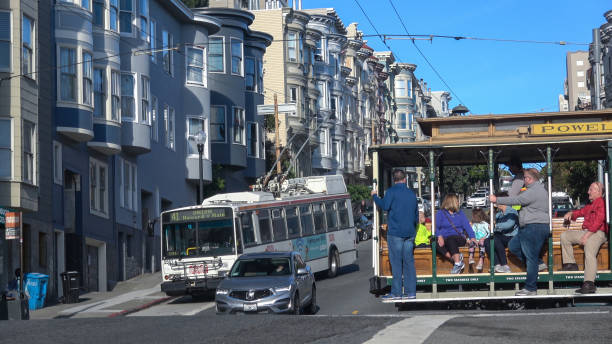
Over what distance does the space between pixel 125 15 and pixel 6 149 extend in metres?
10.4

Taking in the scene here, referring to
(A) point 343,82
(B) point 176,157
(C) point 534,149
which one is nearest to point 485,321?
(C) point 534,149

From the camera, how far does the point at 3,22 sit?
86.3ft

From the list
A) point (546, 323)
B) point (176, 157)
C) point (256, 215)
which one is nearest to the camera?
point (546, 323)

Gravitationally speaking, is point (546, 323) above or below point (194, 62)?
below

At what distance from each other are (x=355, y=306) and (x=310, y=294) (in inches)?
64.4

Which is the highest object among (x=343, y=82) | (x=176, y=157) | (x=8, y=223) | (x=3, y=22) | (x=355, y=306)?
(x=343, y=82)

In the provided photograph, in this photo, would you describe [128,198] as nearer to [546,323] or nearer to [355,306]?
[355,306]

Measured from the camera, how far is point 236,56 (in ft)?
154

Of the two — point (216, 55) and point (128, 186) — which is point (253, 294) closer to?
point (128, 186)

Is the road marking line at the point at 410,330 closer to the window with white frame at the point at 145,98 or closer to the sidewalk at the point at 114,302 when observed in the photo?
the sidewalk at the point at 114,302

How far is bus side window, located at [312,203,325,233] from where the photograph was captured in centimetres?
3272

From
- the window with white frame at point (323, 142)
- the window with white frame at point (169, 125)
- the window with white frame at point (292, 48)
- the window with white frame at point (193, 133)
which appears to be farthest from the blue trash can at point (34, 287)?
the window with white frame at point (323, 142)

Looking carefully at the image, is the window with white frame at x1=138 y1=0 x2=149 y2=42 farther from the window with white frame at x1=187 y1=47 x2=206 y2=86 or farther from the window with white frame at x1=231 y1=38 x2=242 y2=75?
the window with white frame at x1=231 y1=38 x2=242 y2=75

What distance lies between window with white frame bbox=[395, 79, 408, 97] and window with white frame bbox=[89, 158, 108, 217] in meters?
75.2
